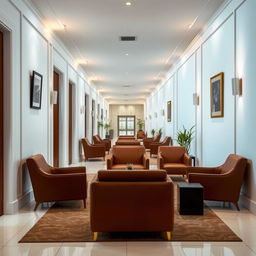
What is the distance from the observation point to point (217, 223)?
464 cm

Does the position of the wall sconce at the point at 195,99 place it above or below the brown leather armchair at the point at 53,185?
above

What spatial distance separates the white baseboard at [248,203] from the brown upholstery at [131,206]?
5.99 ft

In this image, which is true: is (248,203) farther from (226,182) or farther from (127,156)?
(127,156)

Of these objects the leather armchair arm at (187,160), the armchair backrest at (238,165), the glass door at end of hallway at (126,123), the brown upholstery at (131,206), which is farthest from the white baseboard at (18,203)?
the glass door at end of hallway at (126,123)

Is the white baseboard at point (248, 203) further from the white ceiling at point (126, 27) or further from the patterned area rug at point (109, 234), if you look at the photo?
the white ceiling at point (126, 27)

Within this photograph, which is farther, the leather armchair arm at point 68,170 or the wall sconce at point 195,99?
the wall sconce at point 195,99

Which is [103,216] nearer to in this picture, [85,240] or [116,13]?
[85,240]

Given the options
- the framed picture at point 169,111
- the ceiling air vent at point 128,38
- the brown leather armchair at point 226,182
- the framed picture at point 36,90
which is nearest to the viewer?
the brown leather armchair at point 226,182

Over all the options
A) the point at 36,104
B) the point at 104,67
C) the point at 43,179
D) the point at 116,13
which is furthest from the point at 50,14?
the point at 104,67

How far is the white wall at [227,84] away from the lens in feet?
17.1

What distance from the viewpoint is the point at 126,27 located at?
7.85 m

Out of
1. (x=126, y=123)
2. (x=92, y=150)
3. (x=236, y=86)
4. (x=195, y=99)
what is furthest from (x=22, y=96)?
(x=126, y=123)

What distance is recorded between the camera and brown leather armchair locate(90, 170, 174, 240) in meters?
3.91

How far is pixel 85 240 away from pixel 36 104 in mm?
3364
